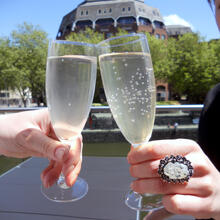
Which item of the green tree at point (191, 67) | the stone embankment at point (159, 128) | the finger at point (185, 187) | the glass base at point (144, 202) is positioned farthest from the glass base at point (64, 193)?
the green tree at point (191, 67)

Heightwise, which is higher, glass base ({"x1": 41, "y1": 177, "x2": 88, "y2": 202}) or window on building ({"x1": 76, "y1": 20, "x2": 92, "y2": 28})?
window on building ({"x1": 76, "y1": 20, "x2": 92, "y2": 28})

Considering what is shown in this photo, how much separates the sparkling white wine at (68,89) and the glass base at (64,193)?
16.6 inches

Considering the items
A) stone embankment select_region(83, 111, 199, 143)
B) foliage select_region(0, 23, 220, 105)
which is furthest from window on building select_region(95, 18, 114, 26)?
stone embankment select_region(83, 111, 199, 143)

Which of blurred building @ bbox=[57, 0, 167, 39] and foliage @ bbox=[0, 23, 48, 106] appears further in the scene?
blurred building @ bbox=[57, 0, 167, 39]

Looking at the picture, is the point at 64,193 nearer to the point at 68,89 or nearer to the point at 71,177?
the point at 71,177

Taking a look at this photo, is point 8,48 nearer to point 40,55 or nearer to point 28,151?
point 40,55

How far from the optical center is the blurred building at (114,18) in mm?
45812

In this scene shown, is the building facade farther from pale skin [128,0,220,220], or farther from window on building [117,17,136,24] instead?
pale skin [128,0,220,220]

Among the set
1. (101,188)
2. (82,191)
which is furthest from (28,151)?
(101,188)

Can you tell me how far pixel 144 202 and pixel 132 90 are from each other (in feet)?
1.76

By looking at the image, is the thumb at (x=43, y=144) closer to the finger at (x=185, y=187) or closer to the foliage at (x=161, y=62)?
the finger at (x=185, y=187)

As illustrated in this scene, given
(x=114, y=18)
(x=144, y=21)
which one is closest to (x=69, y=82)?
(x=114, y=18)

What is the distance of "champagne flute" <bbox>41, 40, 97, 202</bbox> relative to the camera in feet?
3.07

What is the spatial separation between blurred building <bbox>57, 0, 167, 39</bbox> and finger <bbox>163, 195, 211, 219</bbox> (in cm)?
4707
